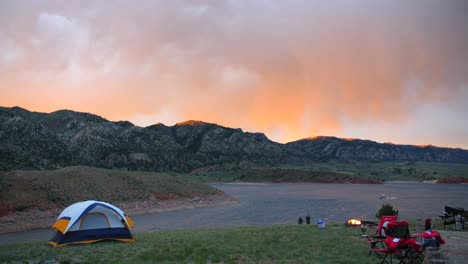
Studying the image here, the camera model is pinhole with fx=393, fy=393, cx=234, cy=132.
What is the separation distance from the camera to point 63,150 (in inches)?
5039

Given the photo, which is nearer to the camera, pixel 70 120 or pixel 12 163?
pixel 12 163

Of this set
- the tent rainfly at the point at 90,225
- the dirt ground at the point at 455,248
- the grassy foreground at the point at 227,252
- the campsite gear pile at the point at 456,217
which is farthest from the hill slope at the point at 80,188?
the dirt ground at the point at 455,248

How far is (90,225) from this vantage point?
72.7 ft

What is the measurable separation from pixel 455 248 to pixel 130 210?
161ft

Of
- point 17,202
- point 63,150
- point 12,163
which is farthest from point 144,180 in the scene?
point 63,150

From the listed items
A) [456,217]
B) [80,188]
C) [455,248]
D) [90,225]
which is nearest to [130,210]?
[80,188]

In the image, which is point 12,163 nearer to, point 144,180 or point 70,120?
point 144,180

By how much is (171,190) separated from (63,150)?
72689mm

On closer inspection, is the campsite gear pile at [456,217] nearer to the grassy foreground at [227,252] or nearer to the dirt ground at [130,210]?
the grassy foreground at [227,252]

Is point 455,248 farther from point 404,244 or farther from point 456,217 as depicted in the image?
point 456,217

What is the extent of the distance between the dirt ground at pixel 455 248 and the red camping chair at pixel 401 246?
85 cm

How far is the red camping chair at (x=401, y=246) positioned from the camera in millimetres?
12773

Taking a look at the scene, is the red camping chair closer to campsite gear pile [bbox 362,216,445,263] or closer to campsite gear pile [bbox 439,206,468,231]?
campsite gear pile [bbox 362,216,445,263]

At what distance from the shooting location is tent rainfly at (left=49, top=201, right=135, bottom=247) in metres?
21.3
